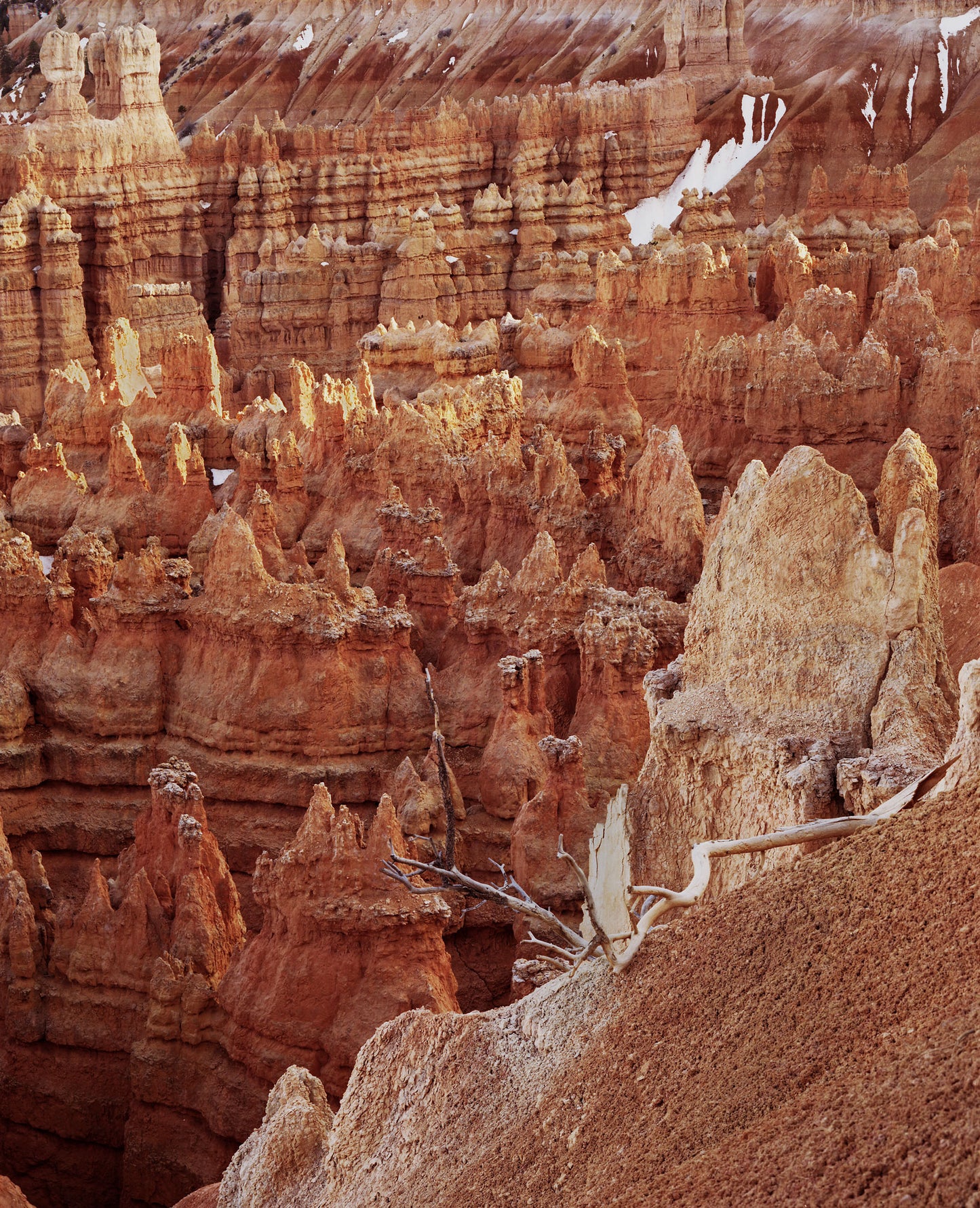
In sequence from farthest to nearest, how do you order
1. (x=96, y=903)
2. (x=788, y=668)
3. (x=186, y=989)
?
(x=96, y=903), (x=186, y=989), (x=788, y=668)

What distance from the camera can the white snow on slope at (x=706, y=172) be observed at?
39719mm

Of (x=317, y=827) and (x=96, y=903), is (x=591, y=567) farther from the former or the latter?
(x=96, y=903)

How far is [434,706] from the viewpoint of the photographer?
1302cm

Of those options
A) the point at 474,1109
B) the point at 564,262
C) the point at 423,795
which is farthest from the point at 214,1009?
the point at 564,262

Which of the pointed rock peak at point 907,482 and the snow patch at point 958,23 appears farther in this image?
the snow patch at point 958,23

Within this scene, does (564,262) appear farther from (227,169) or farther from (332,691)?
(332,691)

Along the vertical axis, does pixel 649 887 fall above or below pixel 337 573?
above

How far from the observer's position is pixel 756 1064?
4.60 m

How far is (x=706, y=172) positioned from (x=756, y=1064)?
3891cm

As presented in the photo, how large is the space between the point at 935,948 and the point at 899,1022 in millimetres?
244

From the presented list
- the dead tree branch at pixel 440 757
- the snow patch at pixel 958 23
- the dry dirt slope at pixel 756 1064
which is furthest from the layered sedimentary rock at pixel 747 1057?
the snow patch at pixel 958 23

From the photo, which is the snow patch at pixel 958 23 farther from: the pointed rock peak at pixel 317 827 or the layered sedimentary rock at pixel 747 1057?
the layered sedimentary rock at pixel 747 1057

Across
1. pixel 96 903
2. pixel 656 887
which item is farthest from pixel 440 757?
pixel 656 887

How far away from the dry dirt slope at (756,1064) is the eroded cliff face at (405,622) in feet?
0.14
